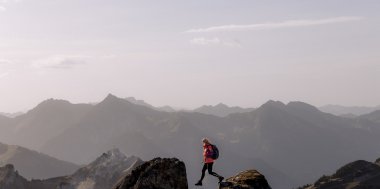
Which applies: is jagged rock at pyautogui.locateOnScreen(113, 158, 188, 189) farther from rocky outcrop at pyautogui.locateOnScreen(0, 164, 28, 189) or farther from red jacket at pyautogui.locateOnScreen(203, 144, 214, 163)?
rocky outcrop at pyautogui.locateOnScreen(0, 164, 28, 189)

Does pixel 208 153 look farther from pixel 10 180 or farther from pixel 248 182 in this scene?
pixel 10 180

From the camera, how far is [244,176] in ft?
71.0

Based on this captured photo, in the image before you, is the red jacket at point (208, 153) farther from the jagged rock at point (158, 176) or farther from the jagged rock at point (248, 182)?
the jagged rock at point (158, 176)

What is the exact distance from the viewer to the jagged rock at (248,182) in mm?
20661

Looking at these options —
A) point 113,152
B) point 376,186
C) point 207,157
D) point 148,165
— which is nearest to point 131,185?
point 148,165

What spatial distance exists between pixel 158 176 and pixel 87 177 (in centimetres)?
14397

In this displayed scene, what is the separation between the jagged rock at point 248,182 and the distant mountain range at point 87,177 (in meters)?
129

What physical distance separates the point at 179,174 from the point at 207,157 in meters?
3.41

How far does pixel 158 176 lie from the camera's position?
20312mm

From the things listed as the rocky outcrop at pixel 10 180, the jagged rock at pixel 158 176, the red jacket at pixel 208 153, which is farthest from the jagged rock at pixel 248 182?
the rocky outcrop at pixel 10 180

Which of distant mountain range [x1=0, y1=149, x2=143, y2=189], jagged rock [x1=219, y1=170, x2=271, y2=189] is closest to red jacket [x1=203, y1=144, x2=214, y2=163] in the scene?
jagged rock [x1=219, y1=170, x2=271, y2=189]

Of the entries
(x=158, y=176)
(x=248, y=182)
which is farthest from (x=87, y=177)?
(x=248, y=182)

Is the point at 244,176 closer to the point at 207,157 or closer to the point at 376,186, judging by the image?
the point at 207,157

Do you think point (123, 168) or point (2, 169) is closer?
point (2, 169)
